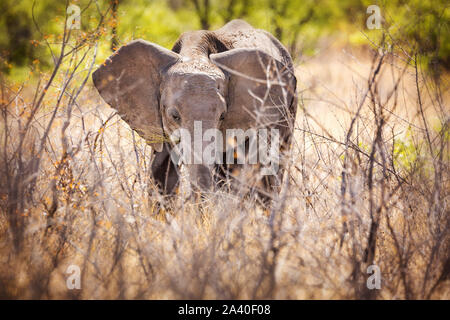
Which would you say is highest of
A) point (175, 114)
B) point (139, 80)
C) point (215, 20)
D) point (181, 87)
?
point (215, 20)

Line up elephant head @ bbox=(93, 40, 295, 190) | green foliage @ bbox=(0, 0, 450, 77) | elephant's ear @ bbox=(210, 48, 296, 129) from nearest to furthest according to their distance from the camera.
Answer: elephant head @ bbox=(93, 40, 295, 190), elephant's ear @ bbox=(210, 48, 296, 129), green foliage @ bbox=(0, 0, 450, 77)

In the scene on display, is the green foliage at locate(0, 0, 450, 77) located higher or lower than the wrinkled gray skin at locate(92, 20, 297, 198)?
higher

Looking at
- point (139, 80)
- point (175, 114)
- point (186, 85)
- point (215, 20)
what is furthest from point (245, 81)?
point (215, 20)

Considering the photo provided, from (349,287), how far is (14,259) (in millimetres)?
2367

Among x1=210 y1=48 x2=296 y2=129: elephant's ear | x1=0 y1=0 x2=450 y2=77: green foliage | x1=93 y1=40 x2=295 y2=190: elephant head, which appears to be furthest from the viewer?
x1=0 y1=0 x2=450 y2=77: green foliage

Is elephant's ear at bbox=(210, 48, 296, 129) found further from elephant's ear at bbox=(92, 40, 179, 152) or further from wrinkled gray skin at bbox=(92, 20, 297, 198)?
elephant's ear at bbox=(92, 40, 179, 152)

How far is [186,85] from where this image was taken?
5.07 m

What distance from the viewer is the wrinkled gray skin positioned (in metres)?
5.09

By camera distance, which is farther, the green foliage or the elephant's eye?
the green foliage

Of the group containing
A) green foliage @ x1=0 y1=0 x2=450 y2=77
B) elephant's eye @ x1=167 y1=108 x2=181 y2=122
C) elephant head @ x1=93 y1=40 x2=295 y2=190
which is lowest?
elephant's eye @ x1=167 y1=108 x2=181 y2=122

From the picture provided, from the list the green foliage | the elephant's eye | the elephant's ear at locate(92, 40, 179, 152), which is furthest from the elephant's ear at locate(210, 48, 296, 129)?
the green foliage

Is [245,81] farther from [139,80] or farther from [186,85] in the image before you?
[139,80]

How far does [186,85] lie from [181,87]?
6 centimetres
